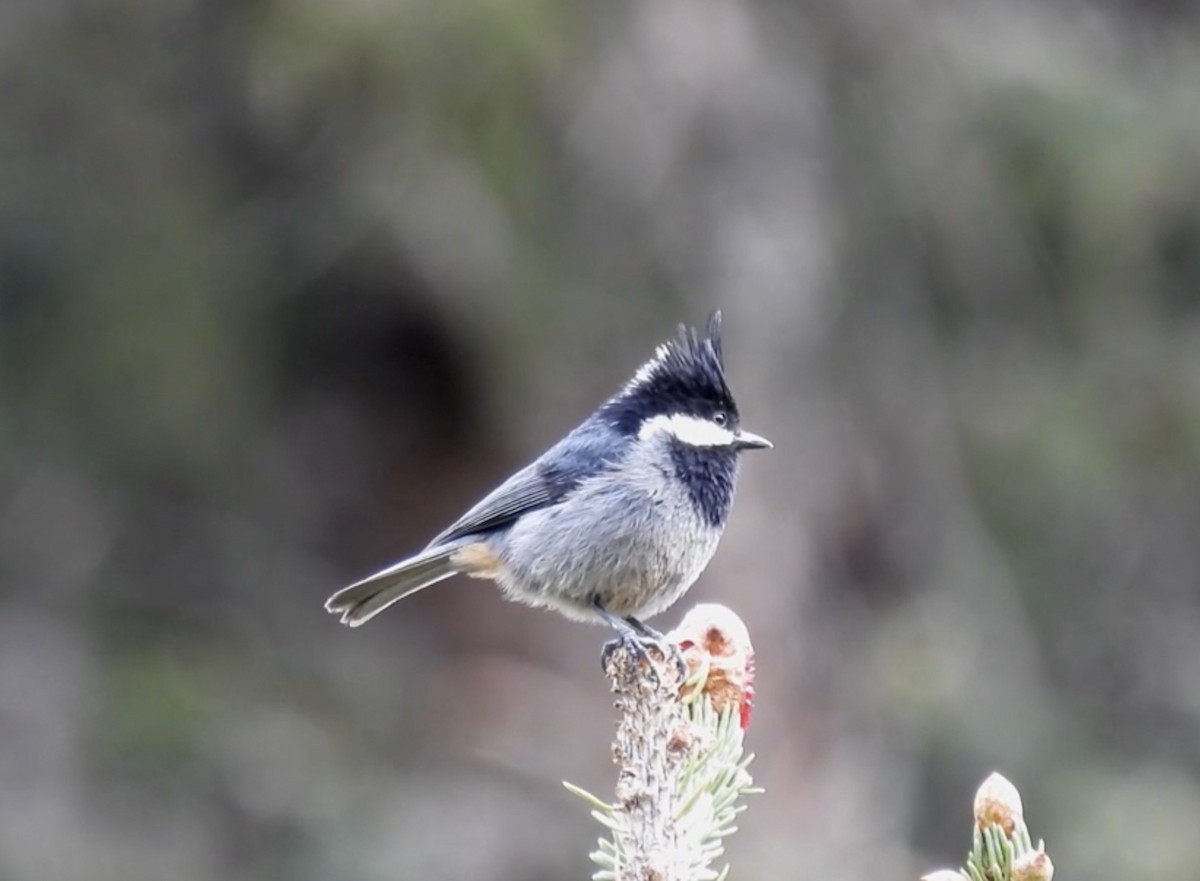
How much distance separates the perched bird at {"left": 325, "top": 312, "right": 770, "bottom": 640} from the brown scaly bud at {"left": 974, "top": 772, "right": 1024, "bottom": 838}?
2149mm

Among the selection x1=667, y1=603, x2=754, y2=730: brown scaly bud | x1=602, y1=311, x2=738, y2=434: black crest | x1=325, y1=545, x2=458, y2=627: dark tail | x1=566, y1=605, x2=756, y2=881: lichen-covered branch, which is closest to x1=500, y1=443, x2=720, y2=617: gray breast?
x1=602, y1=311, x2=738, y2=434: black crest

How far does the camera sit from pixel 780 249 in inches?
289

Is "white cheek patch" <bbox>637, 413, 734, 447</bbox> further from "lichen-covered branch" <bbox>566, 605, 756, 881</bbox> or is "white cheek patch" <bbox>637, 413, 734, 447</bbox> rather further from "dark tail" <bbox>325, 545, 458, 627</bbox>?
"lichen-covered branch" <bbox>566, 605, 756, 881</bbox>

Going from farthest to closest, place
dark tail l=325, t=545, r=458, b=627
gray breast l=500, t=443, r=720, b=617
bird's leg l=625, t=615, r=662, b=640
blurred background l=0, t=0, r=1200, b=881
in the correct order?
blurred background l=0, t=0, r=1200, b=881 → dark tail l=325, t=545, r=458, b=627 → gray breast l=500, t=443, r=720, b=617 → bird's leg l=625, t=615, r=662, b=640

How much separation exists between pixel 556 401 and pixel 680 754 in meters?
4.98

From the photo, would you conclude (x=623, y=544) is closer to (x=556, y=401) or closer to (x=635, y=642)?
(x=635, y=642)

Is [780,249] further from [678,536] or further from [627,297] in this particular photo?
[678,536]

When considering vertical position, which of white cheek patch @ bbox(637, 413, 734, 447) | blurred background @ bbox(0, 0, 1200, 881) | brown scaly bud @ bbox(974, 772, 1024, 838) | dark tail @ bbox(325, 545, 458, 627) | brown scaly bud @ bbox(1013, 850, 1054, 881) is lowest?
brown scaly bud @ bbox(1013, 850, 1054, 881)

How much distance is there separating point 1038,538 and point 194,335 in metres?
4.37

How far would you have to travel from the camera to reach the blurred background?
7.32 metres

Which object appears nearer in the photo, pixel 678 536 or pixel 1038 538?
pixel 678 536

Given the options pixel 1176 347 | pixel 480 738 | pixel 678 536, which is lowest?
pixel 678 536

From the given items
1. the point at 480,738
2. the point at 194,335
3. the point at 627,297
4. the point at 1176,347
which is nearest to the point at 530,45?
the point at 627,297

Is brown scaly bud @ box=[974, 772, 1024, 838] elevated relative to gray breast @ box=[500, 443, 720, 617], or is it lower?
lower
